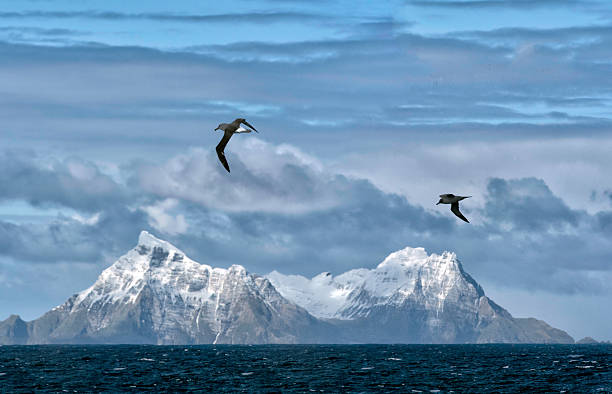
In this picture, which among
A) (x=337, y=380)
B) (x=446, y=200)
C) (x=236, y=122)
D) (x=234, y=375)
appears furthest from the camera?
(x=234, y=375)

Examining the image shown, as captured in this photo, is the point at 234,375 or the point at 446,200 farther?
the point at 234,375

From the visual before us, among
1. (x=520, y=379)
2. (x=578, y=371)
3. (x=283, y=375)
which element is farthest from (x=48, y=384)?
(x=578, y=371)

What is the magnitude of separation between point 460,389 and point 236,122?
10030 centimetres

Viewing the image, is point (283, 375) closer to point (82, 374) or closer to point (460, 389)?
point (82, 374)

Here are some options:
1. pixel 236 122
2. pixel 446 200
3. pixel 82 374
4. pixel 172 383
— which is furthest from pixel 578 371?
pixel 236 122

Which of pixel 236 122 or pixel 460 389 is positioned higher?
pixel 236 122

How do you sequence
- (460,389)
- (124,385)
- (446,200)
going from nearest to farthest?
(446,200)
(460,389)
(124,385)

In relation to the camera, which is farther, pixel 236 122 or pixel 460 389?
pixel 460 389

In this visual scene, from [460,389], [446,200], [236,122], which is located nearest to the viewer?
[236,122]

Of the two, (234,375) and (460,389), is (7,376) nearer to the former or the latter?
(234,375)

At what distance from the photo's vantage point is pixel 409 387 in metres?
148

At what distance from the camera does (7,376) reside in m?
185

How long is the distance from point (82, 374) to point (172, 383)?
3450cm

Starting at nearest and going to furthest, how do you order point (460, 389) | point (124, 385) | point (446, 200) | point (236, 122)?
point (236, 122), point (446, 200), point (460, 389), point (124, 385)
